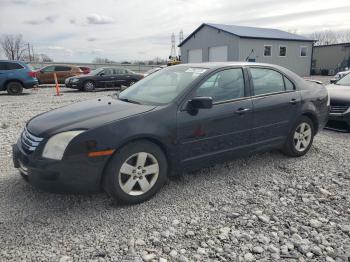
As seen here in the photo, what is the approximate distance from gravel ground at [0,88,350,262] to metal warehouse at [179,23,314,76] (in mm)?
24234

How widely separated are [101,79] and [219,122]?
13791 millimetres

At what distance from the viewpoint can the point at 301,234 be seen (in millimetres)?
2947

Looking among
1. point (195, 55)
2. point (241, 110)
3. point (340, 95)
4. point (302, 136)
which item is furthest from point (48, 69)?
point (241, 110)

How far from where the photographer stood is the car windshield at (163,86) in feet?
12.4

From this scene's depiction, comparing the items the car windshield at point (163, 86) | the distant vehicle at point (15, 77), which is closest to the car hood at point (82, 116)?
the car windshield at point (163, 86)

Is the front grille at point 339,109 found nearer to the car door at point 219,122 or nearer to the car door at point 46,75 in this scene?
the car door at point 219,122

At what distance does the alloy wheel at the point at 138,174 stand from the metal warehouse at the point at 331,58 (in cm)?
3489

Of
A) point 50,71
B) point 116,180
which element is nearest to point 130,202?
point 116,180

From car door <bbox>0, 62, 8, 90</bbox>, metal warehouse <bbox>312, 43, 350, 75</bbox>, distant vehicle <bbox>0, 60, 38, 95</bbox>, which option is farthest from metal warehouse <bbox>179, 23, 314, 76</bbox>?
car door <bbox>0, 62, 8, 90</bbox>

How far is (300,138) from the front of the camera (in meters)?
4.95

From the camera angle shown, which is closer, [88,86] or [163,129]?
[163,129]

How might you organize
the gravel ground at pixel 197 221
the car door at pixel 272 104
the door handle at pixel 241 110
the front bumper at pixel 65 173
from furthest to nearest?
the car door at pixel 272 104 → the door handle at pixel 241 110 → the front bumper at pixel 65 173 → the gravel ground at pixel 197 221

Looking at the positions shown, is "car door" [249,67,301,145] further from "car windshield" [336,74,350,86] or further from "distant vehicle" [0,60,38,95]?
"distant vehicle" [0,60,38,95]

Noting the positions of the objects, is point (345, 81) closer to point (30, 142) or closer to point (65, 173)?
point (65, 173)
